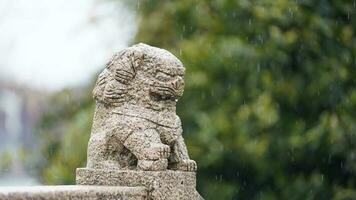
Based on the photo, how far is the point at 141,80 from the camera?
24.3 ft

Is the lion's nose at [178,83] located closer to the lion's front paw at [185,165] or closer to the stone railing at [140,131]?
the stone railing at [140,131]

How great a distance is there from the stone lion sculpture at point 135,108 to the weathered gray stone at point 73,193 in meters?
0.35

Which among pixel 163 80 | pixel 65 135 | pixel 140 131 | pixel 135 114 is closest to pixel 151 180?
pixel 140 131

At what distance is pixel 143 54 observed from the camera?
24.3 ft

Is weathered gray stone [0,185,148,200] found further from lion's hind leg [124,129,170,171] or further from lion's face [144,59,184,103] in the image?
lion's face [144,59,184,103]

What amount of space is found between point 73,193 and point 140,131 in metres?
0.92

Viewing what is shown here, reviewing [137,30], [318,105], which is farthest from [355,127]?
[137,30]

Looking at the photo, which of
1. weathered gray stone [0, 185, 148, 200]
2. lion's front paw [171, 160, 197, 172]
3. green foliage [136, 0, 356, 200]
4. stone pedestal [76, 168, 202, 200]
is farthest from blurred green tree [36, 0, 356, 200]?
weathered gray stone [0, 185, 148, 200]

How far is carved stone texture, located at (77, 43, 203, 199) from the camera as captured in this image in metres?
7.26

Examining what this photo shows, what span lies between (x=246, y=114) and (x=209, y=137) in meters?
0.49

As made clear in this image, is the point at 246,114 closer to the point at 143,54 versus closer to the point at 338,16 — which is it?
the point at 338,16

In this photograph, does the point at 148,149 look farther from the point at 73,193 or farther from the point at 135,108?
the point at 73,193

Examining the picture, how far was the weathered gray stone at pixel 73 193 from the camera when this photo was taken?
238 inches

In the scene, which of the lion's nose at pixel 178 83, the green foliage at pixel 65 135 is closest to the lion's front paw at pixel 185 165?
the lion's nose at pixel 178 83
